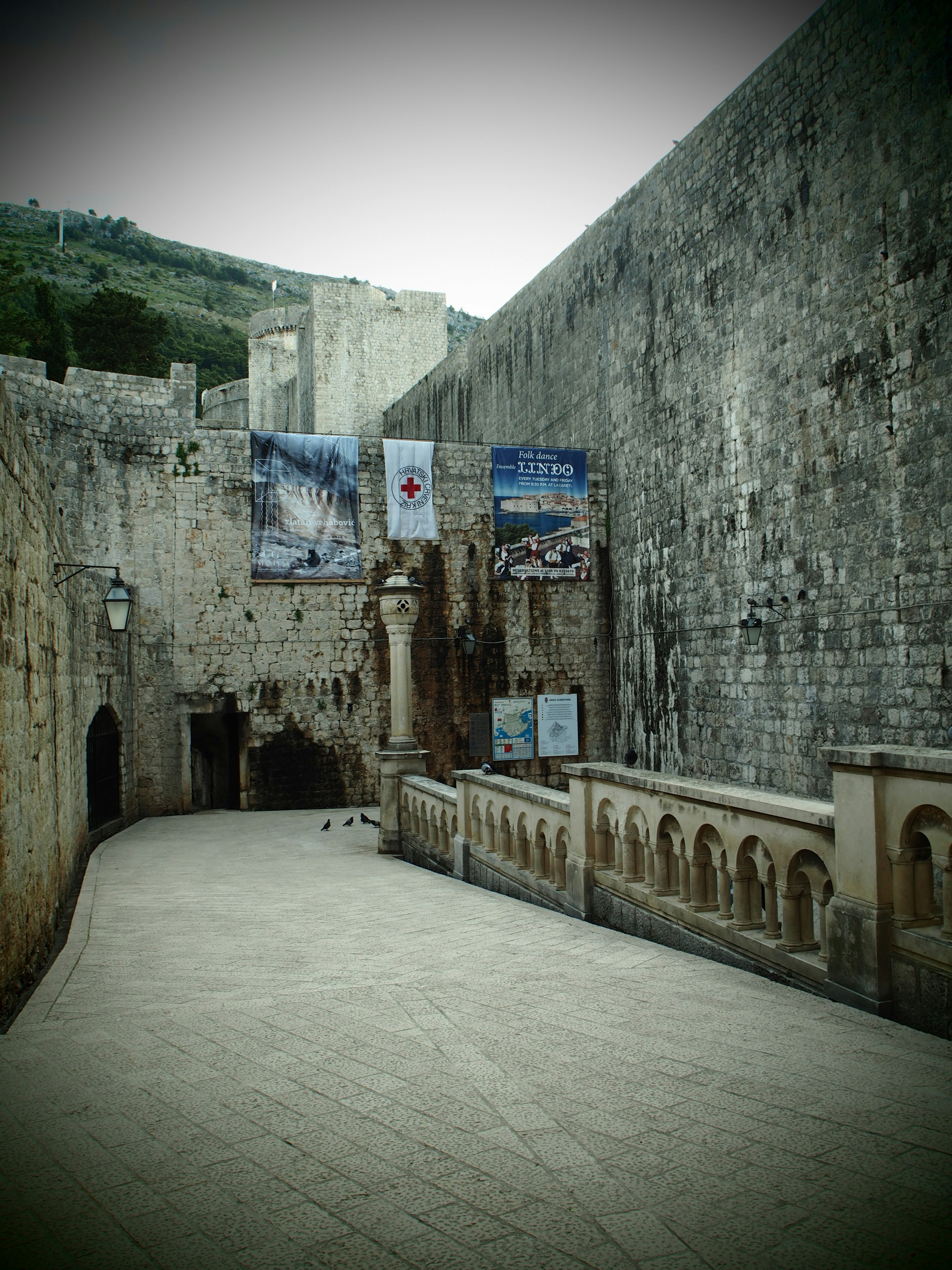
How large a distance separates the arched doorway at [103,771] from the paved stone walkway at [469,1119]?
7.64 m

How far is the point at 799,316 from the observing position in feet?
38.5

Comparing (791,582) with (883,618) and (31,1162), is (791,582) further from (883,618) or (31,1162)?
(31,1162)

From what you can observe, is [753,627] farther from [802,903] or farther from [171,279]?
[171,279]

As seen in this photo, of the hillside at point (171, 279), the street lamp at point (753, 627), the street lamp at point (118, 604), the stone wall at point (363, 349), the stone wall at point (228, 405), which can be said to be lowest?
the street lamp at point (753, 627)

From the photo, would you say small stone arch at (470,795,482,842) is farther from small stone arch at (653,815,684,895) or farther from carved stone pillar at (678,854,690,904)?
carved stone pillar at (678,854,690,904)

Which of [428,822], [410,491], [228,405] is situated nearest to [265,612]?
[410,491]

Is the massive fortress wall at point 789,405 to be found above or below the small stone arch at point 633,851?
above

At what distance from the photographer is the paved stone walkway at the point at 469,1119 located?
2189mm

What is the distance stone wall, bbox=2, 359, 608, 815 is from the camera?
15156 millimetres

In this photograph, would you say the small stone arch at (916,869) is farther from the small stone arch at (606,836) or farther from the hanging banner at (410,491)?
the hanging banner at (410,491)

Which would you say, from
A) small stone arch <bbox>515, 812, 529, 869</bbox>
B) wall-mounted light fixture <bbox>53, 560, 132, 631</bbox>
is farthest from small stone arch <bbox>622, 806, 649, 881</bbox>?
wall-mounted light fixture <bbox>53, 560, 132, 631</bbox>

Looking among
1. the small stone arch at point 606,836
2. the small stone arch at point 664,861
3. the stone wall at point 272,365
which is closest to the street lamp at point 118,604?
the small stone arch at point 606,836

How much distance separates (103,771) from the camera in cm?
1298

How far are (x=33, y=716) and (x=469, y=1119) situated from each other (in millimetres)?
4392
